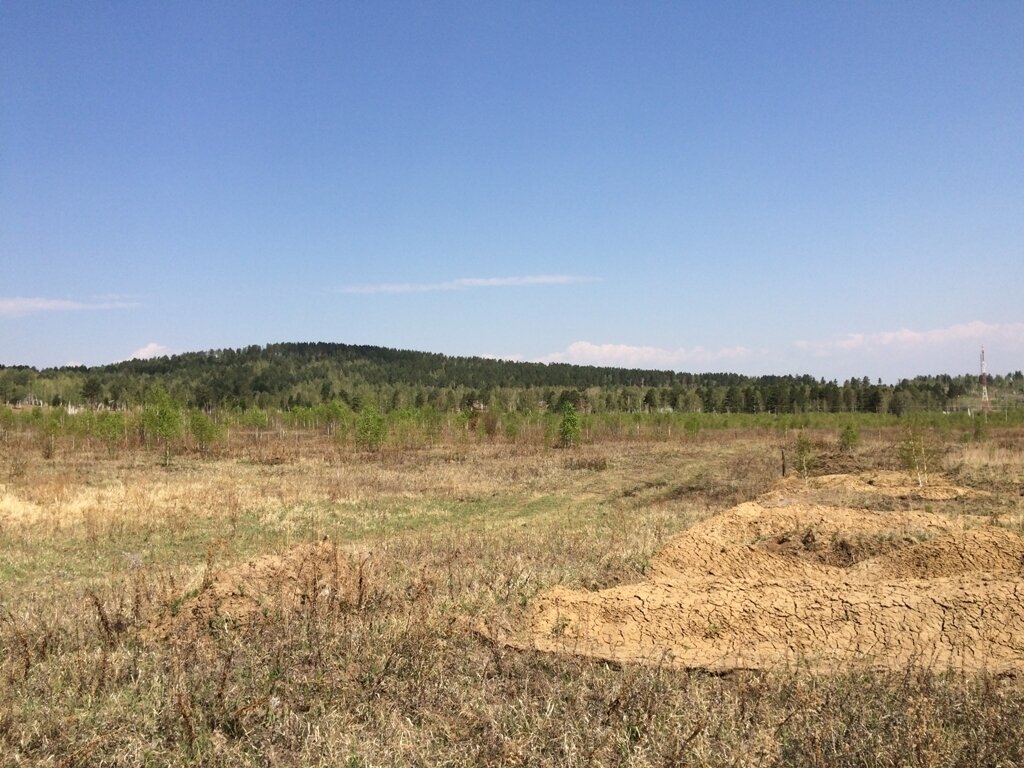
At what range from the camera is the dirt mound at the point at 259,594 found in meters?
7.64

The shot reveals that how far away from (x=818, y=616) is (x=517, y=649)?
12.8ft

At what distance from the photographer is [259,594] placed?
8.48 m

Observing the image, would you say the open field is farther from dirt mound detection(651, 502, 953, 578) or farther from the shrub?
the shrub

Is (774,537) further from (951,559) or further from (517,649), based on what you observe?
(517,649)

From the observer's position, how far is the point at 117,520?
18.2 metres

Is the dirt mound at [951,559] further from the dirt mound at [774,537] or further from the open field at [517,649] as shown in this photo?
the dirt mound at [774,537]

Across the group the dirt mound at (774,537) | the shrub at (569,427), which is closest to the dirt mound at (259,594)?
the dirt mound at (774,537)

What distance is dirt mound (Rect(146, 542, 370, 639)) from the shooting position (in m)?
7.64

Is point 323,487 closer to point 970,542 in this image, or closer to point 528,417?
point 970,542

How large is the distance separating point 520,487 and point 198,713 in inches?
992

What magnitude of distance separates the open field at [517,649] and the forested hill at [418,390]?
84731 millimetres

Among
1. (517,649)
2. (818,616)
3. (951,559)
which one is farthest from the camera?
(951,559)

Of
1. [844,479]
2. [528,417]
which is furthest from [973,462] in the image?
[528,417]

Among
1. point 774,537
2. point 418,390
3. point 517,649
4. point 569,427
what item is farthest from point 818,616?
point 418,390
